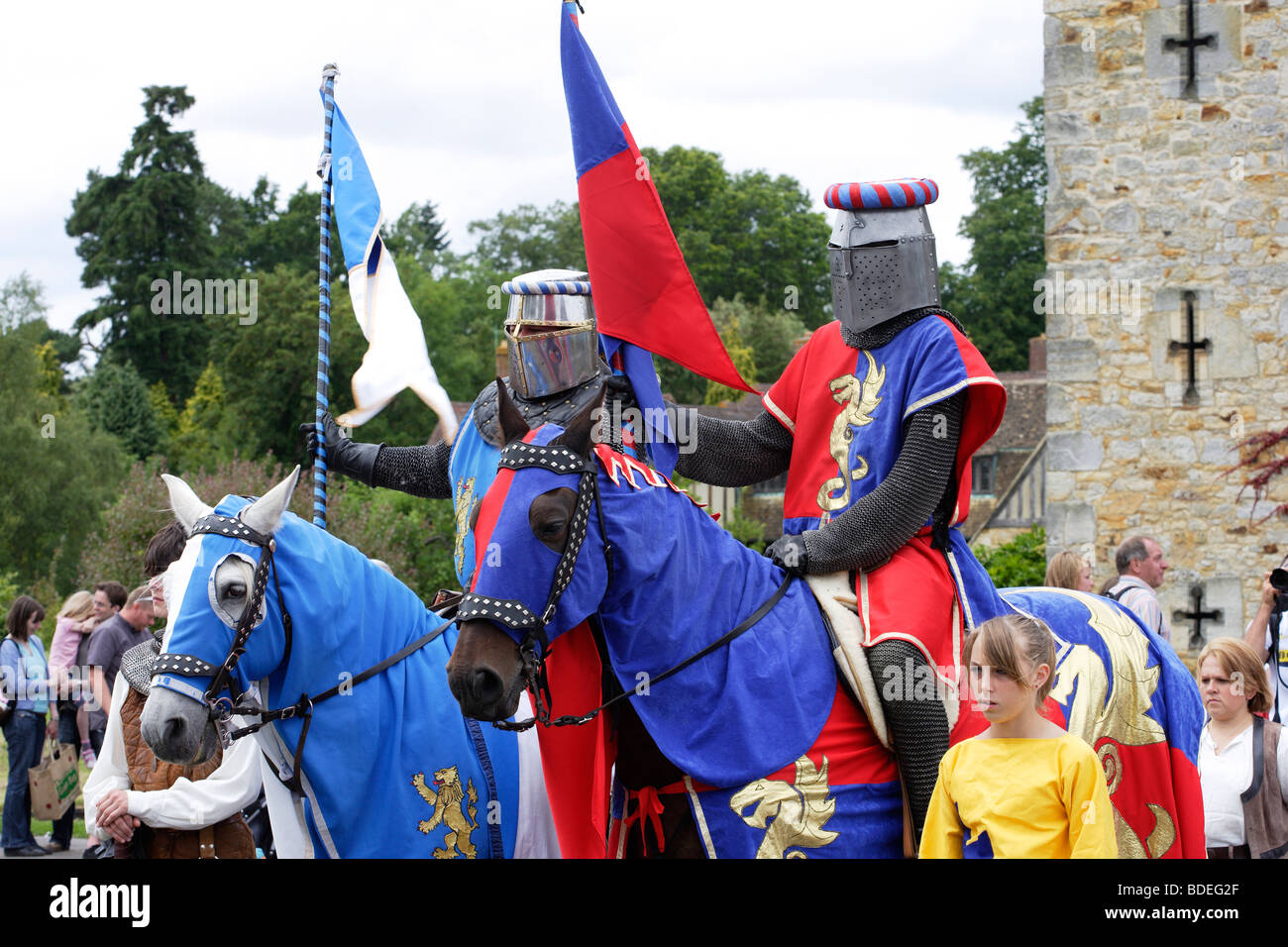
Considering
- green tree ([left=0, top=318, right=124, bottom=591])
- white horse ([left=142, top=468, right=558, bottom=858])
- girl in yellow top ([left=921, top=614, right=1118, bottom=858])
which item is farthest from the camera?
green tree ([left=0, top=318, right=124, bottom=591])

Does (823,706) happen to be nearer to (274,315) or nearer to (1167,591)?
(1167,591)

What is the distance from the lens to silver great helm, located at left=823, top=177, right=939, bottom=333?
14.0 feet

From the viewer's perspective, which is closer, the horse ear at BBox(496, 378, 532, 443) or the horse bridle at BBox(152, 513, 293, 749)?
the horse ear at BBox(496, 378, 532, 443)

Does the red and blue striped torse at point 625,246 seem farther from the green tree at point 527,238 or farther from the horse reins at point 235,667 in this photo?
the green tree at point 527,238

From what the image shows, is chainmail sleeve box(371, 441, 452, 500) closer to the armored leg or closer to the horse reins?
the horse reins

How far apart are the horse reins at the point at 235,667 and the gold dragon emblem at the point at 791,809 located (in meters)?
1.15

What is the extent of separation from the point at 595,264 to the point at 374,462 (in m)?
1.22

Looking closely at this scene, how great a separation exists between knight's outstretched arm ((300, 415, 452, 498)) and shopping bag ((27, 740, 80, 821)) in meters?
5.91

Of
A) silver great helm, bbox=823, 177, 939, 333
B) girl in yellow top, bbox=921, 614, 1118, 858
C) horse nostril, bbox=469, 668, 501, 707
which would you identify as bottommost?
girl in yellow top, bbox=921, 614, 1118, 858

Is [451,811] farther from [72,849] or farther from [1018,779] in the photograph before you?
[72,849]

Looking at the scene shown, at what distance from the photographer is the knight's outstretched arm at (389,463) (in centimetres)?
484

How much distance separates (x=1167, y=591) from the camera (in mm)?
11992

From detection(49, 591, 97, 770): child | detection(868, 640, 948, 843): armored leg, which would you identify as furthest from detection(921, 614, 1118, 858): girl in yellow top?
detection(49, 591, 97, 770): child
